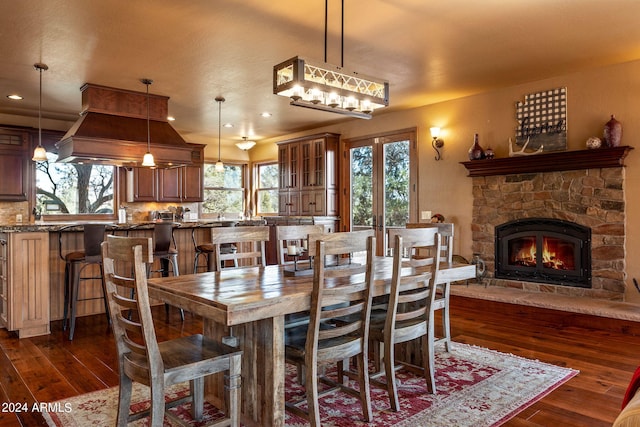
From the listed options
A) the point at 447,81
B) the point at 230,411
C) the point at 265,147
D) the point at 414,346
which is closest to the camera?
the point at 230,411

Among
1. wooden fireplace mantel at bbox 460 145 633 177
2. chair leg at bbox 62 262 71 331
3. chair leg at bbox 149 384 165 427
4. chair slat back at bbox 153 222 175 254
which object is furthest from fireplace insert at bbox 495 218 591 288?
chair leg at bbox 62 262 71 331

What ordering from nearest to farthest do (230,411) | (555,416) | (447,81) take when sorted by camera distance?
(230,411) → (555,416) → (447,81)

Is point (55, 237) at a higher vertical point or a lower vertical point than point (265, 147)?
lower

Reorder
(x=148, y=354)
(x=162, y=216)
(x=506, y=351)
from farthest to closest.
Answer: (x=162, y=216)
(x=506, y=351)
(x=148, y=354)

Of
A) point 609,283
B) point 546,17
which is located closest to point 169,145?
point 546,17

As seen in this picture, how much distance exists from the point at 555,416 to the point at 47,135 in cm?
770

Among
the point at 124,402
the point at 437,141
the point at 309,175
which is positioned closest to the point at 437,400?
the point at 124,402

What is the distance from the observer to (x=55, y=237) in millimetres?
4465

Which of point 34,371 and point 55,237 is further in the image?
point 55,237

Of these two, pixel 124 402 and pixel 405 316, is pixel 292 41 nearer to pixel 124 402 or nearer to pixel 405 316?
pixel 405 316

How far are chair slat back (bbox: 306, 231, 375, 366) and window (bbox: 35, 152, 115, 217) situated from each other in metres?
6.47

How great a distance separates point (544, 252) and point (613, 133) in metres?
1.51

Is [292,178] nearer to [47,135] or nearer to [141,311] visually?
[47,135]

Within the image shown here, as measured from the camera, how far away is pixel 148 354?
6.13 ft
